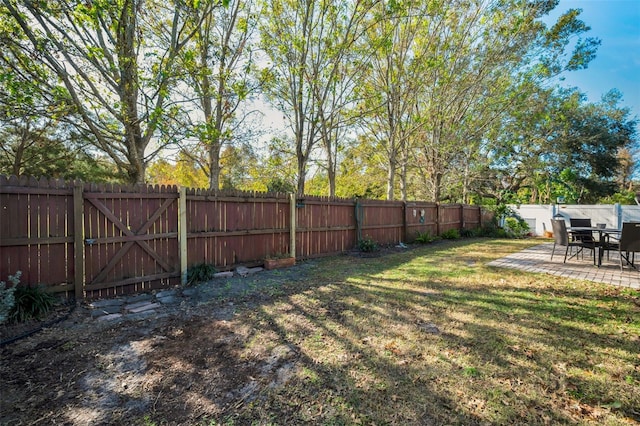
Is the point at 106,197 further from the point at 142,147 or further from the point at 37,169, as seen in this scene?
the point at 37,169

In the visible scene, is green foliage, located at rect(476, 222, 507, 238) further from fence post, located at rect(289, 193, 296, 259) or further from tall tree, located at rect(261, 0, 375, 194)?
fence post, located at rect(289, 193, 296, 259)

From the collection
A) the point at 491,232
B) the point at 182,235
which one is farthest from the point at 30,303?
the point at 491,232

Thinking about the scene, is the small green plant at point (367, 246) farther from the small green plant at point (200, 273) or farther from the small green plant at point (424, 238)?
the small green plant at point (200, 273)

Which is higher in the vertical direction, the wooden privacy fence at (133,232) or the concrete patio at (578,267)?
the wooden privacy fence at (133,232)

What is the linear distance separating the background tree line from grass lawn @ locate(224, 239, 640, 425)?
14.3 feet

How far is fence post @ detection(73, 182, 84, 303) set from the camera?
147 inches

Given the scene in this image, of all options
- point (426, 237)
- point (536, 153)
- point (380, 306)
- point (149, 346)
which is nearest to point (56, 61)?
point (149, 346)

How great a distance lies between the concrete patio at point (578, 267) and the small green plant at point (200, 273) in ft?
20.1

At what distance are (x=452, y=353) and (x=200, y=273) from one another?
13.6 ft

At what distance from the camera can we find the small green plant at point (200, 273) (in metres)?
4.82

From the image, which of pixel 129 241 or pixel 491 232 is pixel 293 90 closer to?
pixel 129 241

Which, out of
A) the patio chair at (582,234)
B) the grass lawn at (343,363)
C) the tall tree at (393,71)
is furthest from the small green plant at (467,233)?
the grass lawn at (343,363)

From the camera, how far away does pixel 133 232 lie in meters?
4.32

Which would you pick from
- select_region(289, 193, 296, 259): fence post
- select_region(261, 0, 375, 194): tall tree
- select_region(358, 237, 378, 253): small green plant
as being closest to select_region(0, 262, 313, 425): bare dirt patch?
select_region(289, 193, 296, 259): fence post
